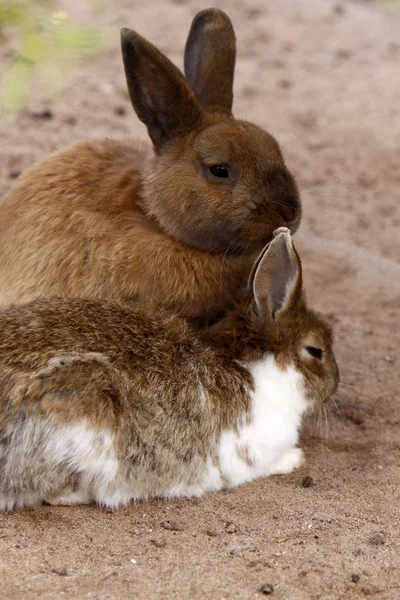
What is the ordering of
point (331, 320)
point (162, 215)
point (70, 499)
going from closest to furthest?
point (70, 499) < point (162, 215) < point (331, 320)

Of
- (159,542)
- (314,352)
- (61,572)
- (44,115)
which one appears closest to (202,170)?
(314,352)

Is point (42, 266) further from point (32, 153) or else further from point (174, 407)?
point (32, 153)

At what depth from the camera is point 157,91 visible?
527cm

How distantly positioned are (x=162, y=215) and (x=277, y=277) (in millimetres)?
765

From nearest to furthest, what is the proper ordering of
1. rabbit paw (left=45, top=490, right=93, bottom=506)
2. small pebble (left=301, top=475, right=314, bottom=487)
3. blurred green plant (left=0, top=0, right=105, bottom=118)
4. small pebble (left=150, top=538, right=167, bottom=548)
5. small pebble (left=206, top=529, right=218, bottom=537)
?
small pebble (left=150, top=538, right=167, bottom=548) < small pebble (left=206, top=529, right=218, bottom=537) < rabbit paw (left=45, top=490, right=93, bottom=506) < blurred green plant (left=0, top=0, right=105, bottom=118) < small pebble (left=301, top=475, right=314, bottom=487)

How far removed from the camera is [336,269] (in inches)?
298

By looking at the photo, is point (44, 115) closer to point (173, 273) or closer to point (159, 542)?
point (173, 273)

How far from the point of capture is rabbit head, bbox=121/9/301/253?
5129 millimetres

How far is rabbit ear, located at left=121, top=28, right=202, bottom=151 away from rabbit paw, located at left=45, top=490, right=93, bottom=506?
6.34 feet

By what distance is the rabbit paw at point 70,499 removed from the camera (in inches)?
181

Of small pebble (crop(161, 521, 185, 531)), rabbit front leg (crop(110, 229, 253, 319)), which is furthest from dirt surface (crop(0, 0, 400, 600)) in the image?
rabbit front leg (crop(110, 229, 253, 319))

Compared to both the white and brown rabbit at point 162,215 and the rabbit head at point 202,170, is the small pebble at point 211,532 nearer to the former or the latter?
the white and brown rabbit at point 162,215

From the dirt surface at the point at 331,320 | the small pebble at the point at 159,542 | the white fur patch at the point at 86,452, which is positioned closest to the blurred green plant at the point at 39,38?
the white fur patch at the point at 86,452

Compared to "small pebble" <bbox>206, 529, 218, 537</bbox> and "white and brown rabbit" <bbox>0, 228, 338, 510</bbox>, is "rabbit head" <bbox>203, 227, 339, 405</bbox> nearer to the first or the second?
"white and brown rabbit" <bbox>0, 228, 338, 510</bbox>
